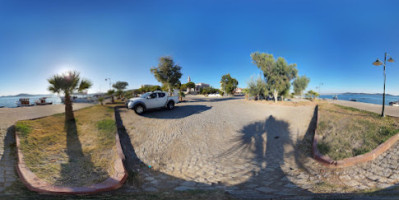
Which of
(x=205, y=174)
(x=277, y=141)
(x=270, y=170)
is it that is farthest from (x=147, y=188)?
(x=277, y=141)

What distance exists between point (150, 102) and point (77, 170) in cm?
738

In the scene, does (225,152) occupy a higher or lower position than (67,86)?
lower

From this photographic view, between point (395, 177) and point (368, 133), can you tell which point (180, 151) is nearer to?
point (395, 177)

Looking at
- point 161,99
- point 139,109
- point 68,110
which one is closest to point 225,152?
point 139,109

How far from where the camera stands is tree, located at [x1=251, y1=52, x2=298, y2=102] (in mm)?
22312

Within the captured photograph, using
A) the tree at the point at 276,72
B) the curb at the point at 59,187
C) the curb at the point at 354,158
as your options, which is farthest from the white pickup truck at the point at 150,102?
the tree at the point at 276,72

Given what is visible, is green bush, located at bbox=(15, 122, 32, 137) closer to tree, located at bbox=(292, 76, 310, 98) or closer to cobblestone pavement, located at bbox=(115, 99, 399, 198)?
cobblestone pavement, located at bbox=(115, 99, 399, 198)

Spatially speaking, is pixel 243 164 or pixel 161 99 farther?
pixel 161 99

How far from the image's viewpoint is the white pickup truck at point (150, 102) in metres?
10.6

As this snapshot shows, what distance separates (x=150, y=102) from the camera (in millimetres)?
11195

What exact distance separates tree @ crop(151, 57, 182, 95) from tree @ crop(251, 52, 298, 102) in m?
14.2

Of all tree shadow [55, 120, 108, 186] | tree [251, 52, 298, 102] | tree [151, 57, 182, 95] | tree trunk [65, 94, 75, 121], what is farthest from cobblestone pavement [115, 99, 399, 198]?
tree [251, 52, 298, 102]

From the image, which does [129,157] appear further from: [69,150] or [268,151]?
[268,151]

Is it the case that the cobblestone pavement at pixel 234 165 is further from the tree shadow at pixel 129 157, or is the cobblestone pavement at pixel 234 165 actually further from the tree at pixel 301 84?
the tree at pixel 301 84
